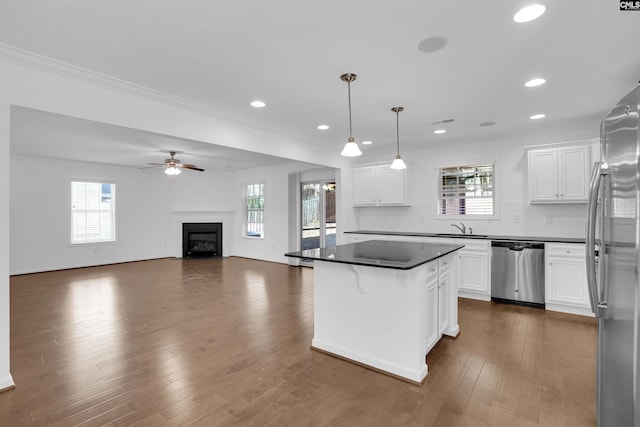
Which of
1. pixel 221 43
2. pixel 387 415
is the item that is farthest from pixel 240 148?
pixel 387 415

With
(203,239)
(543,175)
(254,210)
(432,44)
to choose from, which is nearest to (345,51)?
(432,44)

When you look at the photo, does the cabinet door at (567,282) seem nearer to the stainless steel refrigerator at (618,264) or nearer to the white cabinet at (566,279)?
the white cabinet at (566,279)

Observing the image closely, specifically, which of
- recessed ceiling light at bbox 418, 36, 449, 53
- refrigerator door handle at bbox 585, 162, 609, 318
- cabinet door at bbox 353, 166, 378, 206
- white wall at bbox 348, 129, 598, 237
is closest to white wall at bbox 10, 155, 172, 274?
cabinet door at bbox 353, 166, 378, 206

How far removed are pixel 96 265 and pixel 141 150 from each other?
3.56 meters

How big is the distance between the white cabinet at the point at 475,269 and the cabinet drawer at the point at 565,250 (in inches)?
29.1

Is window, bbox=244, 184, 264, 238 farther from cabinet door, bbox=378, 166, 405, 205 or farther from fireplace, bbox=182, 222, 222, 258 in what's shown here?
cabinet door, bbox=378, 166, 405, 205

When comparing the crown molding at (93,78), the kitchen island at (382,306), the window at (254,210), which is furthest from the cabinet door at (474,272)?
the window at (254,210)

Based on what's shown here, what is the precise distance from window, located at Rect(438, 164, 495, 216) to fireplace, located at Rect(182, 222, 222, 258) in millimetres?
6278

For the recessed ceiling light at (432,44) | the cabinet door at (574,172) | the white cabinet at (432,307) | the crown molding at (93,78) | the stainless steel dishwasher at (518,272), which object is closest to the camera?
the recessed ceiling light at (432,44)

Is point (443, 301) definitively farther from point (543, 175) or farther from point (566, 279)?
point (543, 175)

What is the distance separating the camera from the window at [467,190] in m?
5.46

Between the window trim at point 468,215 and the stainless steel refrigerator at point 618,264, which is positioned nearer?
the stainless steel refrigerator at point 618,264

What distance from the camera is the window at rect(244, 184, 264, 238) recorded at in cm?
882

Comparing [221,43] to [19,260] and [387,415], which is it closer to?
[387,415]
